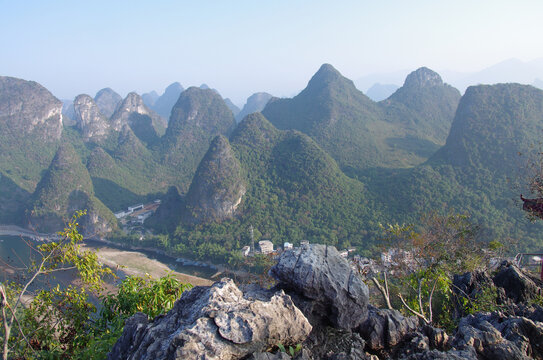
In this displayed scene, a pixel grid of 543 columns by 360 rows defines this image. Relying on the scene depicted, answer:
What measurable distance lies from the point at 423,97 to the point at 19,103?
64.8 m

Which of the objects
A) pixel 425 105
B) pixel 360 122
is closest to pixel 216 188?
pixel 360 122

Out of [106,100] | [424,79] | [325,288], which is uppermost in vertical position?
[106,100]

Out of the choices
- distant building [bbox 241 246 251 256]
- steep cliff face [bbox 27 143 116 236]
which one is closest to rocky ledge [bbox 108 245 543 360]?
distant building [bbox 241 246 251 256]

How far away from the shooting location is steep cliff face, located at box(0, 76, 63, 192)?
43.2 metres

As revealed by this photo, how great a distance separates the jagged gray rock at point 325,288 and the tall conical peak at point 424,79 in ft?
197

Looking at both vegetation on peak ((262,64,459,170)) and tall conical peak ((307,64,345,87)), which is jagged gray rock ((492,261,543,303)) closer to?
vegetation on peak ((262,64,459,170))

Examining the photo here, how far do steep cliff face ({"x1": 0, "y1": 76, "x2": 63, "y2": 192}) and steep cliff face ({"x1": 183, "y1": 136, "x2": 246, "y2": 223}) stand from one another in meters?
27.3

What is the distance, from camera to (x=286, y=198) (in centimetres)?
2919

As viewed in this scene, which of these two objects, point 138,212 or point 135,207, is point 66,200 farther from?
point 138,212

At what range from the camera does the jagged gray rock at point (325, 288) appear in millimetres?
3598

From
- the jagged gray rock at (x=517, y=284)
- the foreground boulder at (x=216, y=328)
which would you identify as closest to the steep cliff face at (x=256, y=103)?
the jagged gray rock at (x=517, y=284)

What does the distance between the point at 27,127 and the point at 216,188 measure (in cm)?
3783

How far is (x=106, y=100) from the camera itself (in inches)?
3720

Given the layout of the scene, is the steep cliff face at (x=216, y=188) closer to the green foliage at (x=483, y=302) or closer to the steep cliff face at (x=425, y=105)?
the green foliage at (x=483, y=302)
